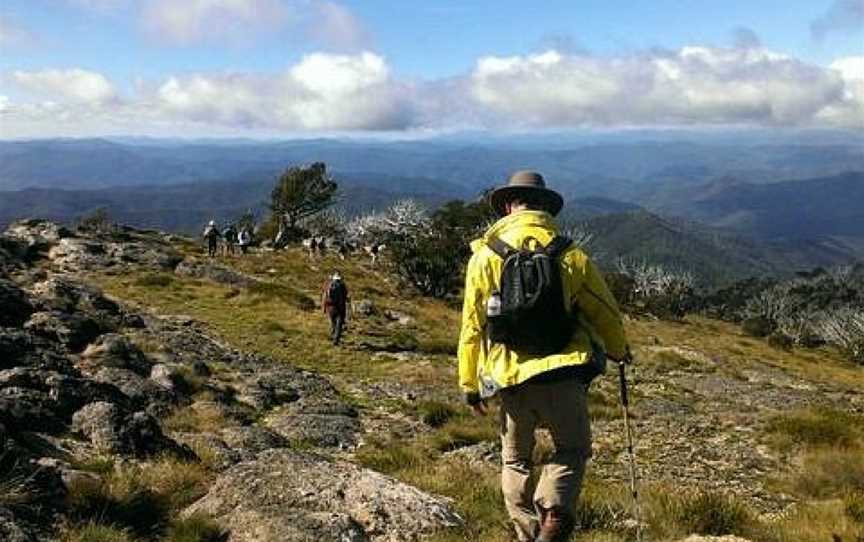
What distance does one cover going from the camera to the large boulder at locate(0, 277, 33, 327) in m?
17.7

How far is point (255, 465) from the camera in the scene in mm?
8250

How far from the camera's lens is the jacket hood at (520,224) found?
6077 mm

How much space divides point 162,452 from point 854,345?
8618cm

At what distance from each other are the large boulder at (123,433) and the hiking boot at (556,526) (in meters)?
4.91

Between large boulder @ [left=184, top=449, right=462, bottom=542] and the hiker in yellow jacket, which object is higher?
the hiker in yellow jacket

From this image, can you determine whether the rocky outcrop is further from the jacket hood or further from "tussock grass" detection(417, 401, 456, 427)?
the jacket hood

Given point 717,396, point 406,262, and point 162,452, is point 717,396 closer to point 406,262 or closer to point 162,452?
point 162,452

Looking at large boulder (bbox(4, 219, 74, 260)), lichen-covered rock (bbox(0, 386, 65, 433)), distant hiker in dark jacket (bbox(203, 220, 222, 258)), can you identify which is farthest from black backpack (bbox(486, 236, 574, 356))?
distant hiker in dark jacket (bbox(203, 220, 222, 258))

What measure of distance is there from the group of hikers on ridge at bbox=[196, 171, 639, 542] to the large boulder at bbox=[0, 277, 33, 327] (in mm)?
14167

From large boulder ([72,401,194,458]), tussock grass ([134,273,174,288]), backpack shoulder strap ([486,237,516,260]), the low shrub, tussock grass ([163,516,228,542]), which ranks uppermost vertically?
backpack shoulder strap ([486,237,516,260])

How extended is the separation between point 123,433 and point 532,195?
583 centimetres

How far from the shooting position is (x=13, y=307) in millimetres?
18344

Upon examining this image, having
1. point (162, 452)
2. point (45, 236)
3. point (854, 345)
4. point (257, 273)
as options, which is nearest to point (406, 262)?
point (257, 273)

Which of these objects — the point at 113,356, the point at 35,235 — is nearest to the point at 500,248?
the point at 113,356
